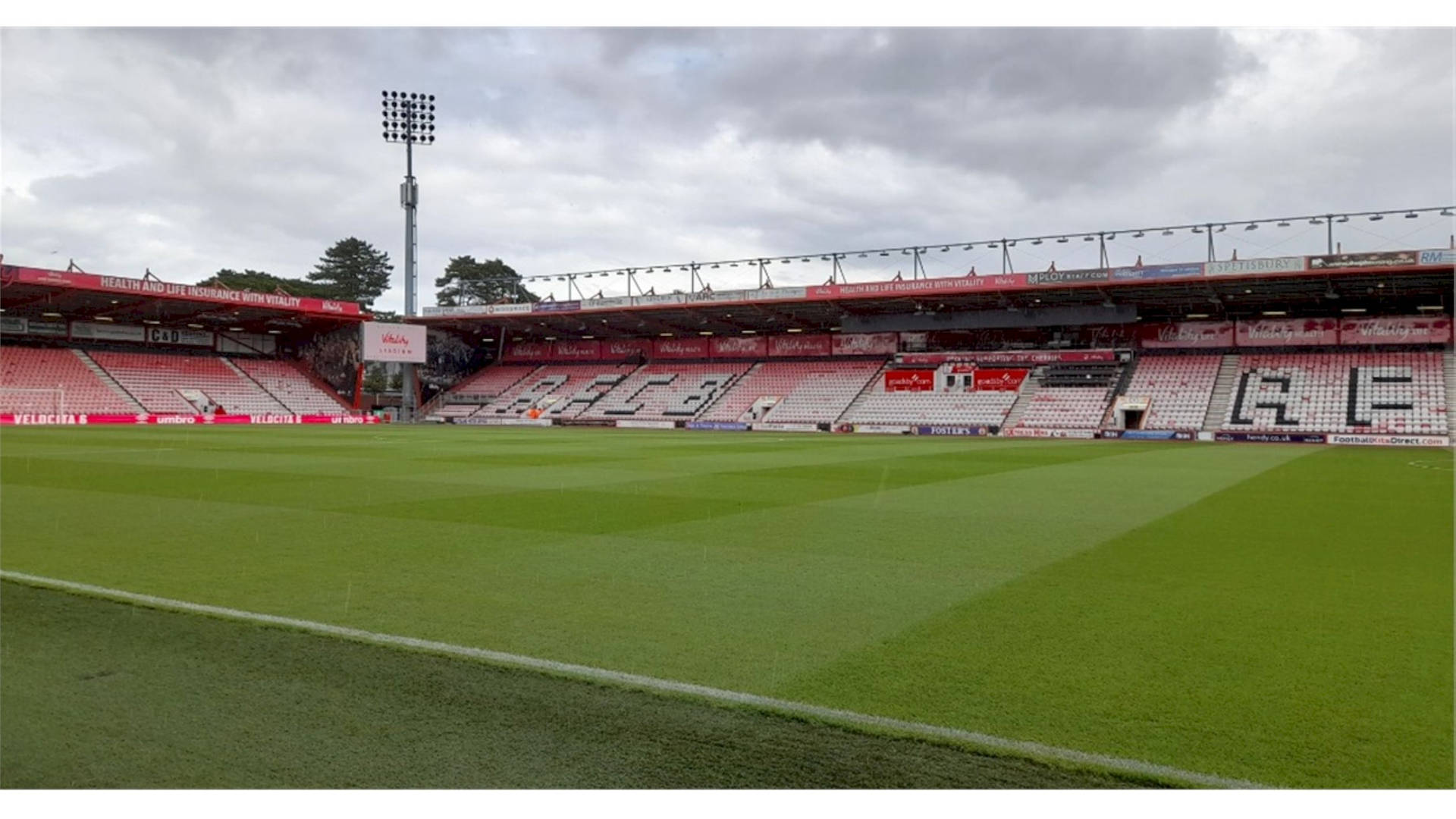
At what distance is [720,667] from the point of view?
5.11 m

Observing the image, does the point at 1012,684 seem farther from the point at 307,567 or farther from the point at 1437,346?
the point at 1437,346

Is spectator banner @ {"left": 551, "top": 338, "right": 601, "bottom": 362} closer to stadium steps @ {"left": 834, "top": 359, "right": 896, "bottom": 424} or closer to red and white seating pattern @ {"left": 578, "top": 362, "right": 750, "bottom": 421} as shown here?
red and white seating pattern @ {"left": 578, "top": 362, "right": 750, "bottom": 421}

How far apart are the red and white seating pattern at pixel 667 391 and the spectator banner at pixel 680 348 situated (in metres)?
1.19

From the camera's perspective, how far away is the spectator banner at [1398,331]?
1731 inches

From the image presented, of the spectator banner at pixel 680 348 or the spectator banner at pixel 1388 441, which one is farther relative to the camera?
the spectator banner at pixel 680 348

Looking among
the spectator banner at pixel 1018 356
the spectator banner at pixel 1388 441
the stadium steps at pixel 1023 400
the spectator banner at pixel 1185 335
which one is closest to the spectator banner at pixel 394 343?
the spectator banner at pixel 1018 356

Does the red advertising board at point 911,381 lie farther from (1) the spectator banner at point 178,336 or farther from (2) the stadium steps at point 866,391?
(1) the spectator banner at point 178,336

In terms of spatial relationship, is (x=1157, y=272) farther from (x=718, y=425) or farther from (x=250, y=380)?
(x=250, y=380)

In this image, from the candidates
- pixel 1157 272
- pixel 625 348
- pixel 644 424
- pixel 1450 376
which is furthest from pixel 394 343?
pixel 1450 376

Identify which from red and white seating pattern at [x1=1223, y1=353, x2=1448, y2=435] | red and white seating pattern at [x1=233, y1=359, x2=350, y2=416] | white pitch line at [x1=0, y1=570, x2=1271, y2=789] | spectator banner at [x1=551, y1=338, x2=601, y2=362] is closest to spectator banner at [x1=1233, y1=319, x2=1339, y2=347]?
red and white seating pattern at [x1=1223, y1=353, x2=1448, y2=435]

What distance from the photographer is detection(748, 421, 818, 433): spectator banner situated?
50.5 metres

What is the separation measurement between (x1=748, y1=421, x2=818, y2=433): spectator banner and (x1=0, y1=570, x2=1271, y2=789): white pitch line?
43.4m

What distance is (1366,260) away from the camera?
36406 millimetres

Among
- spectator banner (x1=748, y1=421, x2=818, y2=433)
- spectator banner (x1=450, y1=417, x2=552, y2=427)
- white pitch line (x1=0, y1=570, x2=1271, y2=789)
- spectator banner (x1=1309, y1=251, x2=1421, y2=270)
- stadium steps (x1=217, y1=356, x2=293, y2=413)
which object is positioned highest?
spectator banner (x1=1309, y1=251, x2=1421, y2=270)
